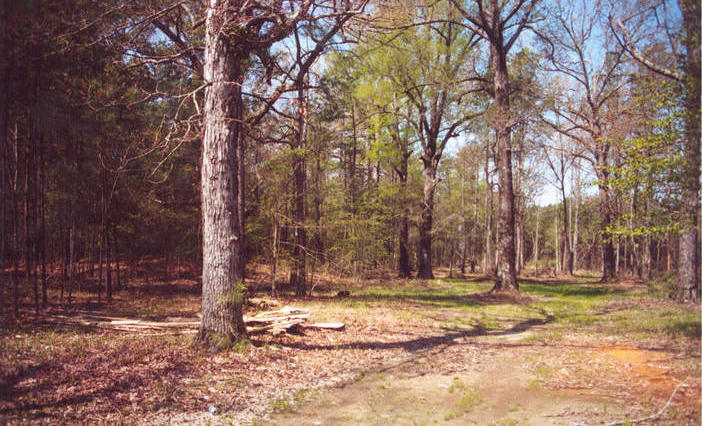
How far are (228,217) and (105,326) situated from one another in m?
3.99

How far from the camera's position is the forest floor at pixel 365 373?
4.20 metres

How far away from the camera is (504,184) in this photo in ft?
48.7

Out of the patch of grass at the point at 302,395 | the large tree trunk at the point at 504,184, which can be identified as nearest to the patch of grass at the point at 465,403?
the patch of grass at the point at 302,395

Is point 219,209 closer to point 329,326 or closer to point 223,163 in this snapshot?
point 223,163

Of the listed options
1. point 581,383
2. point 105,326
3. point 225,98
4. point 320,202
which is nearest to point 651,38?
point 581,383

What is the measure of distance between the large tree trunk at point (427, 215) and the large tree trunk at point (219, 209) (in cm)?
1754

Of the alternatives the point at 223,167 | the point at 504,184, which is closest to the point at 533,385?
the point at 223,167

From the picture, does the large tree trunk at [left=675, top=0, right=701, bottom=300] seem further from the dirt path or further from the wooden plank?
the wooden plank

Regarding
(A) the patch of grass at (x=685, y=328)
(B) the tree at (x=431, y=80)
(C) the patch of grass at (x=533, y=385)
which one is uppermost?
(B) the tree at (x=431, y=80)

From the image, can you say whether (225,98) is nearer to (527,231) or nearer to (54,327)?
(54,327)

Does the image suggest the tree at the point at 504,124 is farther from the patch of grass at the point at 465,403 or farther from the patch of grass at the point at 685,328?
the patch of grass at the point at 465,403

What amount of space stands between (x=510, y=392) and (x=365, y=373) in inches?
82.2

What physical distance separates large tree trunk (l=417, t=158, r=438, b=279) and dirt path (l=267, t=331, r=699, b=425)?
16.5m

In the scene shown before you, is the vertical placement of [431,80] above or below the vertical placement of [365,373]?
above
